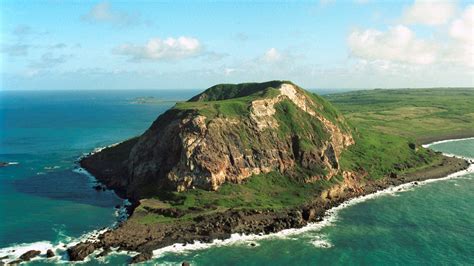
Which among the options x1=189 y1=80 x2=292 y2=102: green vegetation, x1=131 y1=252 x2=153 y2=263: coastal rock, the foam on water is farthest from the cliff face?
x1=131 y1=252 x2=153 y2=263: coastal rock

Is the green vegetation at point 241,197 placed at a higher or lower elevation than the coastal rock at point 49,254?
higher

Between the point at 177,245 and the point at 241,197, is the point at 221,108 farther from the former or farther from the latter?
the point at 177,245

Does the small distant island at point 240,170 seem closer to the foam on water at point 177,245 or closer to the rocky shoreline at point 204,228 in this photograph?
the rocky shoreline at point 204,228

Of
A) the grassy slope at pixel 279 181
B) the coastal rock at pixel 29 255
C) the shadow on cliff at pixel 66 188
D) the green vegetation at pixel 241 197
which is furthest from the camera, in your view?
the shadow on cliff at pixel 66 188

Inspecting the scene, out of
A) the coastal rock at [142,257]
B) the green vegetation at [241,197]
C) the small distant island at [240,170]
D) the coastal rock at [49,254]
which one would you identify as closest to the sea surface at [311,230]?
the coastal rock at [49,254]

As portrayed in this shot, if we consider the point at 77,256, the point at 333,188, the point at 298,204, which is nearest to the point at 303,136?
the point at 333,188

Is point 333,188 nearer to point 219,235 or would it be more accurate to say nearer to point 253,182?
point 253,182
